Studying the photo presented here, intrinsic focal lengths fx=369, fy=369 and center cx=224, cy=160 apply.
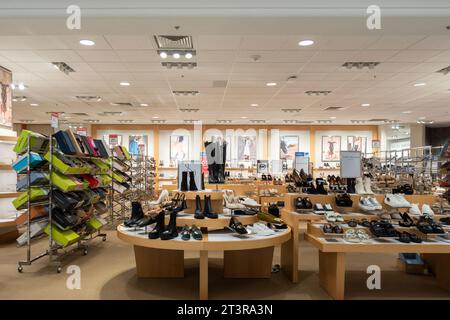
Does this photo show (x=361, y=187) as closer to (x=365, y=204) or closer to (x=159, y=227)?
(x=365, y=204)

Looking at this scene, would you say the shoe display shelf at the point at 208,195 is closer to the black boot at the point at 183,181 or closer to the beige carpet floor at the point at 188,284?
the black boot at the point at 183,181

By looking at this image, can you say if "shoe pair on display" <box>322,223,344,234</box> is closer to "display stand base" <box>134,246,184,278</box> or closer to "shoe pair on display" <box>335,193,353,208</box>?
"shoe pair on display" <box>335,193,353,208</box>

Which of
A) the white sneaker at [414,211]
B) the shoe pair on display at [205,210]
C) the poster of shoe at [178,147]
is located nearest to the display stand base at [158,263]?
the shoe pair on display at [205,210]

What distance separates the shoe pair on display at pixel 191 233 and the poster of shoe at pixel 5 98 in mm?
5260

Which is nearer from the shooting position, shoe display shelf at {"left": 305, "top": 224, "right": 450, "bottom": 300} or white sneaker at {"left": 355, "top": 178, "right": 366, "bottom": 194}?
shoe display shelf at {"left": 305, "top": 224, "right": 450, "bottom": 300}

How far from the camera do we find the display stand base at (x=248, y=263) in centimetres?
473

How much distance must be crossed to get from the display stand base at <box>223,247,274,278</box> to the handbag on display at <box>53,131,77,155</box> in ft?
9.40

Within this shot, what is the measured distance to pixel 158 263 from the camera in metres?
4.75

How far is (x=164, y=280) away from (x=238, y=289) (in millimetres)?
977

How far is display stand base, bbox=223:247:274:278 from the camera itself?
4.73 metres

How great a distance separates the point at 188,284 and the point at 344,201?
2.23 meters

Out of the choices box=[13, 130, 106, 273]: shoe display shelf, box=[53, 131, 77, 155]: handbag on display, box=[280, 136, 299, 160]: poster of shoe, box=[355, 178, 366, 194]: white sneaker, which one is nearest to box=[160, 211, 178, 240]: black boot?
box=[13, 130, 106, 273]: shoe display shelf
